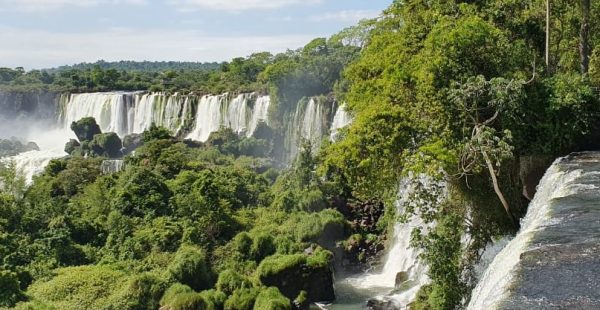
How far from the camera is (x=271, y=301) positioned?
1802 cm

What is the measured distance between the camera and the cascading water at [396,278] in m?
18.0

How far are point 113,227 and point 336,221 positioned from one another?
8939mm

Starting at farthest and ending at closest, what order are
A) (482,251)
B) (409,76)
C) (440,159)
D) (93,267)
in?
(93,267) → (409,76) → (482,251) → (440,159)

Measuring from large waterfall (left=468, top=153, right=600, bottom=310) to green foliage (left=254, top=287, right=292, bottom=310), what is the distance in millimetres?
8171

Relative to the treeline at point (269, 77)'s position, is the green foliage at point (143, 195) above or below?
below

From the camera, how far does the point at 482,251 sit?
14148 mm

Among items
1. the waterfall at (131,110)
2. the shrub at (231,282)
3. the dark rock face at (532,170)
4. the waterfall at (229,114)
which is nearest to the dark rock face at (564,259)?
the dark rock face at (532,170)

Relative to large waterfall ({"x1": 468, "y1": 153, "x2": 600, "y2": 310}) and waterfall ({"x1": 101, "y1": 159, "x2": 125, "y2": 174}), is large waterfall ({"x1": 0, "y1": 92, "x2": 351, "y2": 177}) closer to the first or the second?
waterfall ({"x1": 101, "y1": 159, "x2": 125, "y2": 174})

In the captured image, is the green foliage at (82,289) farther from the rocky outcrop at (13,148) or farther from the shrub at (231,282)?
the rocky outcrop at (13,148)

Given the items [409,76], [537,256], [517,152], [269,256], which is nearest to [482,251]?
[517,152]

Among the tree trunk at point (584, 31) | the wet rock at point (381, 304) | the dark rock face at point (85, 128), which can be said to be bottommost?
the wet rock at point (381, 304)

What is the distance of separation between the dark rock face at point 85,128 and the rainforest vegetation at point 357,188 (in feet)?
47.1

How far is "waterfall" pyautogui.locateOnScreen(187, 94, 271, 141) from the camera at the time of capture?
1738 inches

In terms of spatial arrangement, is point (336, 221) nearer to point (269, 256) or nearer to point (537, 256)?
point (269, 256)
